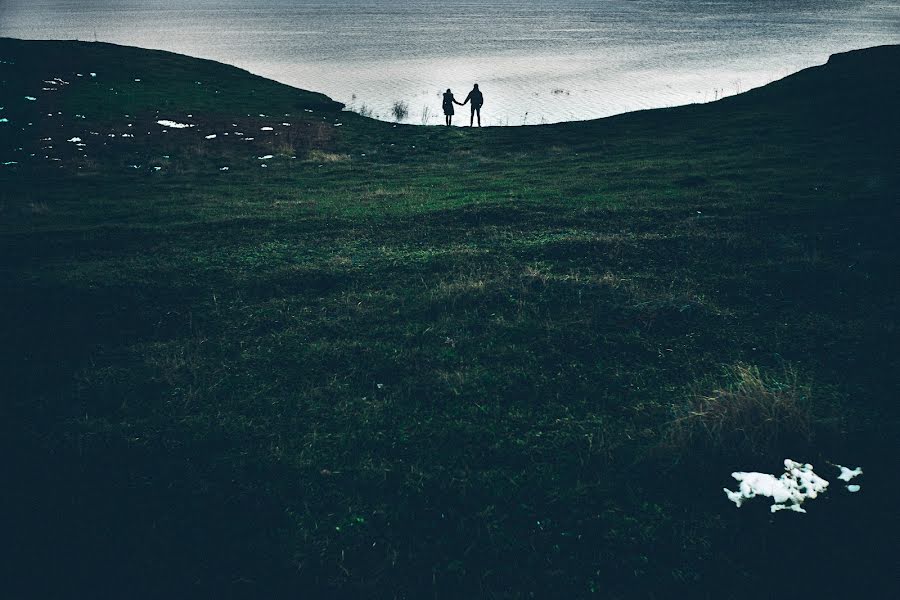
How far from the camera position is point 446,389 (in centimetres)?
817

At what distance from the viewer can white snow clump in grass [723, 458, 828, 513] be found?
5977mm

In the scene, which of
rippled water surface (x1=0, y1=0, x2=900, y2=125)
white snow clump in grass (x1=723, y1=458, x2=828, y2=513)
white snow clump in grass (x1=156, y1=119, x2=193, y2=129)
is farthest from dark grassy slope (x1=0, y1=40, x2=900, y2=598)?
rippled water surface (x1=0, y1=0, x2=900, y2=125)

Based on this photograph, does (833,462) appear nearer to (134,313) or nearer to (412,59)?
(134,313)

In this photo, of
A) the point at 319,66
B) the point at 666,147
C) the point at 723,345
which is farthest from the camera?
the point at 319,66

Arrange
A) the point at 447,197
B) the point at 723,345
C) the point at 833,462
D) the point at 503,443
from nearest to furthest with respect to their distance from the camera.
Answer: the point at 833,462, the point at 503,443, the point at 723,345, the point at 447,197

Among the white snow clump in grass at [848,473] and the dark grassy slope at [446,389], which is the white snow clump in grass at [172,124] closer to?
the dark grassy slope at [446,389]

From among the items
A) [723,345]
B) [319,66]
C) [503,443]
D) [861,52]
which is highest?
[319,66]

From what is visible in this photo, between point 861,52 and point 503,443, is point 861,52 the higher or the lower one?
the higher one

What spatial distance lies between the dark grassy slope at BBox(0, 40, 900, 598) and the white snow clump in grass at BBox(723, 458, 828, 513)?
0.15m

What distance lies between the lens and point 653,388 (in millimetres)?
8117

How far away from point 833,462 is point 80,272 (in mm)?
13705

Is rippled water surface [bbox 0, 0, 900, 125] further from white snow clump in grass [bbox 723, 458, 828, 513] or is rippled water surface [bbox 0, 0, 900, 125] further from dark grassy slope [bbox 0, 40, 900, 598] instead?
white snow clump in grass [bbox 723, 458, 828, 513]

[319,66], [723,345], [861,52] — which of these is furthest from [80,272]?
[319,66]

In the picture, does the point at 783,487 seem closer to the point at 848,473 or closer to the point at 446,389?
the point at 848,473
